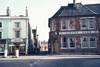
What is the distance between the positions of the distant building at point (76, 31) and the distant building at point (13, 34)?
8.60 m

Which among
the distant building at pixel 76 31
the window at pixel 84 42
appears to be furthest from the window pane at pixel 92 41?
the window at pixel 84 42

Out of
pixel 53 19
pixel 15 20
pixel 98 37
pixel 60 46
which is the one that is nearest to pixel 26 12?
pixel 15 20

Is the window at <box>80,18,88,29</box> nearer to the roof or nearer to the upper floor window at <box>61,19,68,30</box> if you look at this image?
the roof

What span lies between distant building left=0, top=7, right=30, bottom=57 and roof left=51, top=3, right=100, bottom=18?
925 centimetres

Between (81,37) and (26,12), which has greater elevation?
(26,12)

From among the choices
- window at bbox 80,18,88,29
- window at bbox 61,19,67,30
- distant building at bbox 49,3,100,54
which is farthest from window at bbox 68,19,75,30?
window at bbox 80,18,88,29

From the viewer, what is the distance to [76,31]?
5741cm

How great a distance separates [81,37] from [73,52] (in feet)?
11.0

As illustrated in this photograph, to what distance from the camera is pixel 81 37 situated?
56.8 metres

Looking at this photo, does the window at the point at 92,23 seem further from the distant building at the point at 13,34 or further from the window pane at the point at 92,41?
the distant building at the point at 13,34

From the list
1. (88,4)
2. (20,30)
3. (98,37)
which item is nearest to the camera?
(98,37)

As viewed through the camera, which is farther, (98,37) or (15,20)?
(15,20)

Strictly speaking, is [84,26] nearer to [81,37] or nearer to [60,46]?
[81,37]

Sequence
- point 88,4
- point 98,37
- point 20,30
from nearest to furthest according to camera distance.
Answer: point 98,37 < point 88,4 < point 20,30
